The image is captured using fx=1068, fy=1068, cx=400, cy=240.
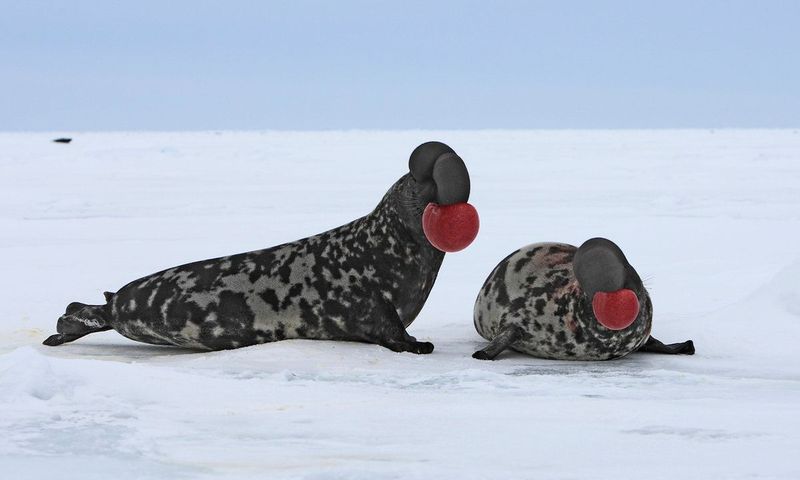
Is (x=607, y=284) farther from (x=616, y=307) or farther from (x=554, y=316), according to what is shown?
(x=554, y=316)

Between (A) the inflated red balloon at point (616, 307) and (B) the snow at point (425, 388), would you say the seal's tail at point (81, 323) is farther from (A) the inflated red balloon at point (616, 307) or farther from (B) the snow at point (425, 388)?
(A) the inflated red balloon at point (616, 307)

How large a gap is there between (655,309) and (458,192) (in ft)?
7.14

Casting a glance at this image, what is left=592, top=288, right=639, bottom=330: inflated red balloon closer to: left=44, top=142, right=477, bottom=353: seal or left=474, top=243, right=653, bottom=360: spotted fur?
left=474, top=243, right=653, bottom=360: spotted fur

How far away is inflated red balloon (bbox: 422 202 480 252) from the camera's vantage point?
4242mm

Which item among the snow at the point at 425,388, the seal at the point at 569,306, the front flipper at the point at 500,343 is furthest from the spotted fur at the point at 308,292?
the seal at the point at 569,306

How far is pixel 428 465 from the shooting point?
8.54ft

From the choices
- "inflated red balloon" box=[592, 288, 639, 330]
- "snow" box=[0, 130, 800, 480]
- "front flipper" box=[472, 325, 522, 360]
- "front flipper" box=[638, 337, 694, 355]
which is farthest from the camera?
"front flipper" box=[638, 337, 694, 355]

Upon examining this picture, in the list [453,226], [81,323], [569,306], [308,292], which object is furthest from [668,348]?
[81,323]

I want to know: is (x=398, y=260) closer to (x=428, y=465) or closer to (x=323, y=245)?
(x=323, y=245)

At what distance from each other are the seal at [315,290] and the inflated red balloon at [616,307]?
0.85m

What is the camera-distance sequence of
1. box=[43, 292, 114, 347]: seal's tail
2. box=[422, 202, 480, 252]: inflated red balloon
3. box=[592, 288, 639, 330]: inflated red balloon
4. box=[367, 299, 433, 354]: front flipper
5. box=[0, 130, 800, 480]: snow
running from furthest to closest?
box=[43, 292, 114, 347]: seal's tail < box=[367, 299, 433, 354]: front flipper < box=[422, 202, 480, 252]: inflated red balloon < box=[592, 288, 639, 330]: inflated red balloon < box=[0, 130, 800, 480]: snow

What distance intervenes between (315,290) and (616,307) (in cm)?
135

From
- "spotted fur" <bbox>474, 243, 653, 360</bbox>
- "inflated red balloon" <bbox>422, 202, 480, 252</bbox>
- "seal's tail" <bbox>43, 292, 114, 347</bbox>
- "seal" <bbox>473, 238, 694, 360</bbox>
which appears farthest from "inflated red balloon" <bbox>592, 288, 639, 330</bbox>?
"seal's tail" <bbox>43, 292, 114, 347</bbox>

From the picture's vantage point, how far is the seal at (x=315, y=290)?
463cm
